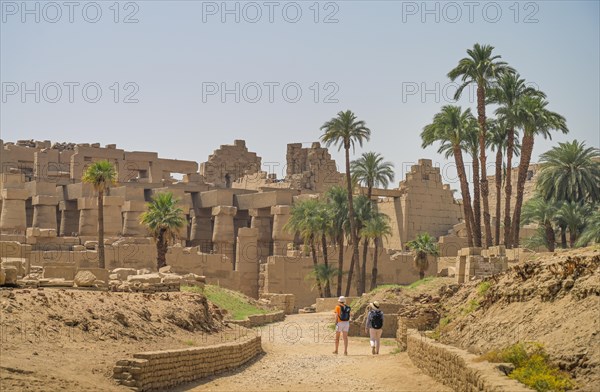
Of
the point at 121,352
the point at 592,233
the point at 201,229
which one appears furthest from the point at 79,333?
the point at 201,229

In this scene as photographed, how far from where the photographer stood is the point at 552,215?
43.2 meters

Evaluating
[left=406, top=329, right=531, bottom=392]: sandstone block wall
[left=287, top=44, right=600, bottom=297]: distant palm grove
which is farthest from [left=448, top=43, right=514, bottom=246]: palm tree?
[left=406, top=329, right=531, bottom=392]: sandstone block wall

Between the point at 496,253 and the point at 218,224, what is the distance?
21654 mm

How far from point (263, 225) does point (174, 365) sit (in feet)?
120

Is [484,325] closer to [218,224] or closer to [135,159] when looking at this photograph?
[218,224]

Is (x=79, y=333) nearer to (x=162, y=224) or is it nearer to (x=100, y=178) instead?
(x=100, y=178)

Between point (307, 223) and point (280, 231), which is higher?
point (307, 223)

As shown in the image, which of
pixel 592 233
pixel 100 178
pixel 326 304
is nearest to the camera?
pixel 592 233

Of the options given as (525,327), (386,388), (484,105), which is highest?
(484,105)

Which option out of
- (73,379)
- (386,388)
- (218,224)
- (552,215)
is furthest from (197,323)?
(218,224)

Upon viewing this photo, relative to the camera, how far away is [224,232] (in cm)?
4988

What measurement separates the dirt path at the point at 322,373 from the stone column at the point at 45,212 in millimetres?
27174

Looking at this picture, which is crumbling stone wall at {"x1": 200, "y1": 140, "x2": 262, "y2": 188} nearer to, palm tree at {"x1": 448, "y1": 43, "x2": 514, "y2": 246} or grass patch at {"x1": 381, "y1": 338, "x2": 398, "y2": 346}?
palm tree at {"x1": 448, "y1": 43, "x2": 514, "y2": 246}

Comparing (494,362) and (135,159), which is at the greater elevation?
(135,159)
